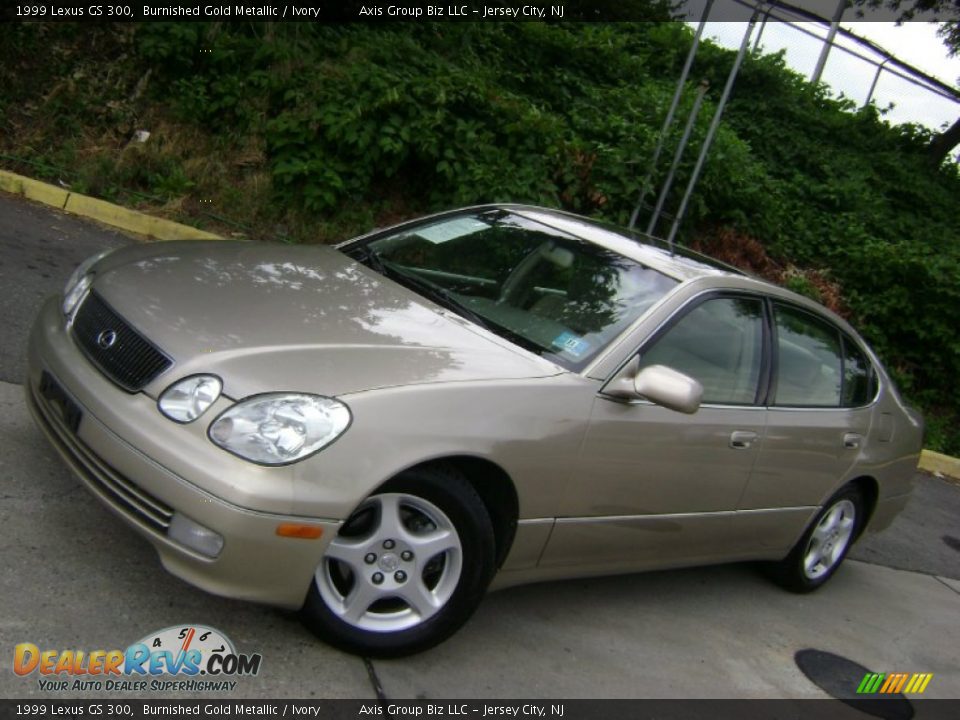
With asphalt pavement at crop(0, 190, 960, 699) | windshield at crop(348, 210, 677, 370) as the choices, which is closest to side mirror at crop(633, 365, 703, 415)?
windshield at crop(348, 210, 677, 370)

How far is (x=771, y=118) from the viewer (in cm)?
1331

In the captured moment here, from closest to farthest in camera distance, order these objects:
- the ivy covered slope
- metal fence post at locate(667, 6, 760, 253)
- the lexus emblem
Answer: the lexus emblem → the ivy covered slope → metal fence post at locate(667, 6, 760, 253)

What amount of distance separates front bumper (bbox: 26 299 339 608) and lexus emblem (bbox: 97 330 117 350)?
145mm

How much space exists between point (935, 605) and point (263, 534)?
4.24m

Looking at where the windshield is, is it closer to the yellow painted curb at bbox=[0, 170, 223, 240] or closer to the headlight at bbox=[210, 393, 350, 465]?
the headlight at bbox=[210, 393, 350, 465]

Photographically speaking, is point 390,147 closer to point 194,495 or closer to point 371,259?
point 371,259

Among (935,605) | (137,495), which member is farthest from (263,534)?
(935,605)

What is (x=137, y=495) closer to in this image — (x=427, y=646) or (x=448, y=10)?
(x=427, y=646)

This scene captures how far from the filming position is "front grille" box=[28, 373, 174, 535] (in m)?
2.87

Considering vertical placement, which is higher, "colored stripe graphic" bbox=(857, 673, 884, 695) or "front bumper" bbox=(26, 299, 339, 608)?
"front bumper" bbox=(26, 299, 339, 608)

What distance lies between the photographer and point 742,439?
4.02 meters

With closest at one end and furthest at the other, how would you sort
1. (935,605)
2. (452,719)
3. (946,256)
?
(452,719) → (935,605) → (946,256)

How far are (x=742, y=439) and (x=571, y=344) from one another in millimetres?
922

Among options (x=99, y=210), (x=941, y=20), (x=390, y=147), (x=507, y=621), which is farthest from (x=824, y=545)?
(x=941, y=20)
